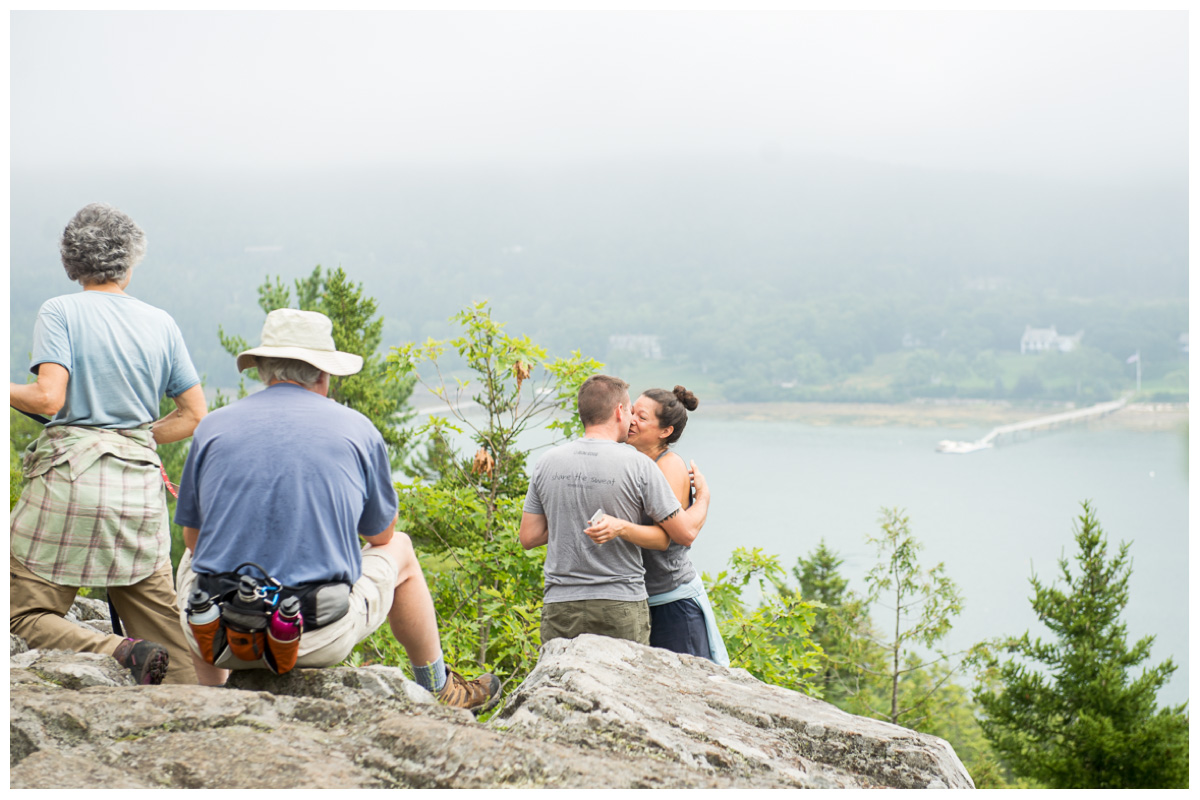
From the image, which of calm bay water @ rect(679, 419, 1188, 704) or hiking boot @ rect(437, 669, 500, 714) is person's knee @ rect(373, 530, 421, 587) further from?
calm bay water @ rect(679, 419, 1188, 704)

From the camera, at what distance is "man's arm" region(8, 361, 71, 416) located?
2.40m

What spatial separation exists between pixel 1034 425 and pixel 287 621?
471 ft

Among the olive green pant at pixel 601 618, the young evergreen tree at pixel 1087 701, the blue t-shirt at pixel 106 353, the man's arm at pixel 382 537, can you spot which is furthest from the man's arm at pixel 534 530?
the young evergreen tree at pixel 1087 701

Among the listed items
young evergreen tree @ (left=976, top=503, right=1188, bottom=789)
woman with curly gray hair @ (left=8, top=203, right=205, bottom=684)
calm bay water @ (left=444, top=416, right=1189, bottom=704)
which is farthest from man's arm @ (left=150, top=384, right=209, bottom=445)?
calm bay water @ (left=444, top=416, right=1189, bottom=704)

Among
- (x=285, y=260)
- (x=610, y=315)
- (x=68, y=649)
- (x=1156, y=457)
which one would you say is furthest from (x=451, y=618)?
(x=285, y=260)

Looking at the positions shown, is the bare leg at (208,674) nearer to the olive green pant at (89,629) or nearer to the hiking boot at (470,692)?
the olive green pant at (89,629)

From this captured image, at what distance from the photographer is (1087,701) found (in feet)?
76.2

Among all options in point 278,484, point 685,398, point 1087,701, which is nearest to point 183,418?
point 278,484

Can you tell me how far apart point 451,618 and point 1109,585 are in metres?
25.4

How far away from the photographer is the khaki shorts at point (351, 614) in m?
2.39

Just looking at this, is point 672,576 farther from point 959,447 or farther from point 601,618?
point 959,447

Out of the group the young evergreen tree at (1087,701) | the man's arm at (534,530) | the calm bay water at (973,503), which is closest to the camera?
the man's arm at (534,530)

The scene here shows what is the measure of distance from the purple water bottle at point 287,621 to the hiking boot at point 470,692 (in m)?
0.71

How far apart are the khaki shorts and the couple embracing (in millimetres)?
656
